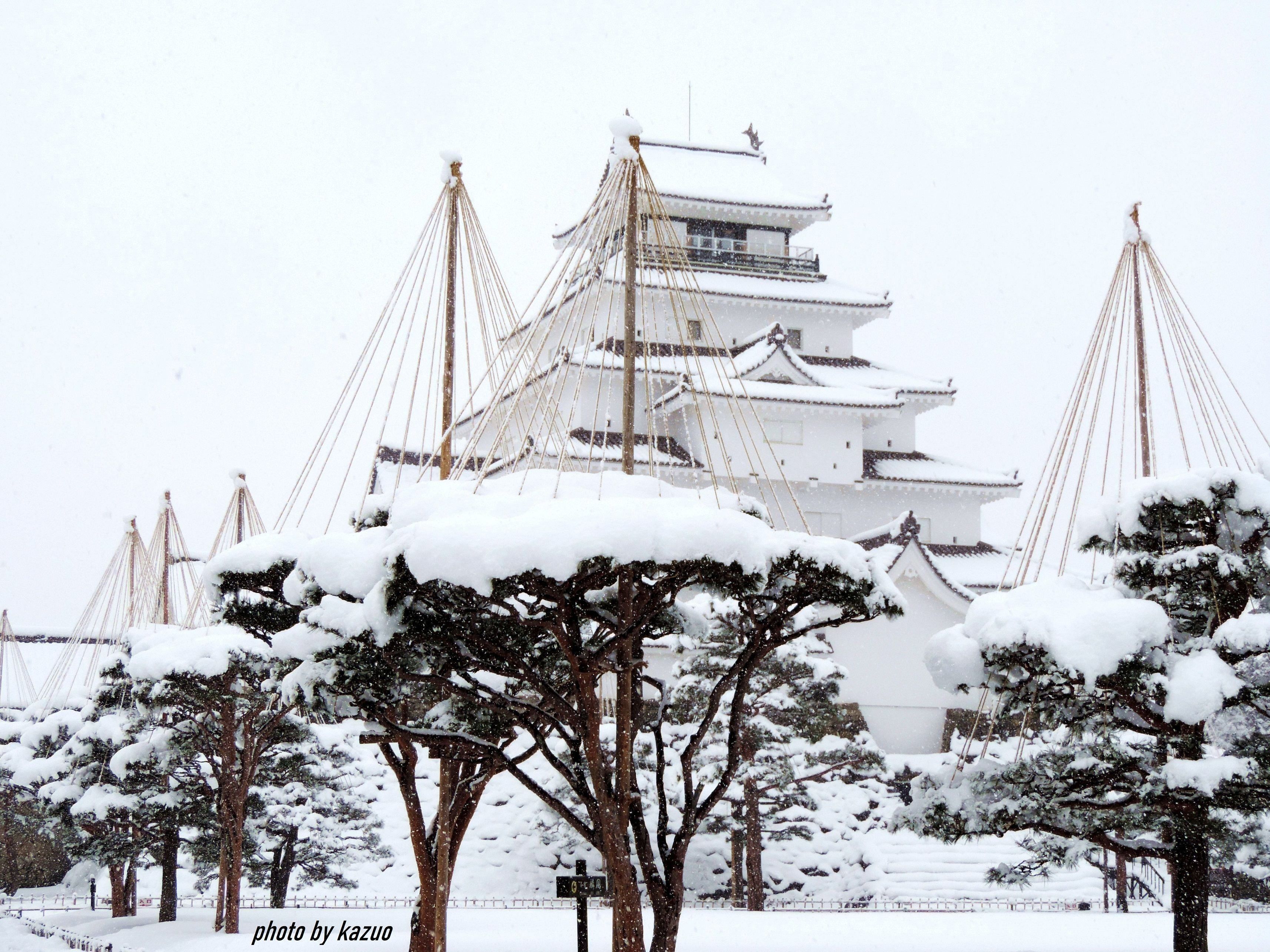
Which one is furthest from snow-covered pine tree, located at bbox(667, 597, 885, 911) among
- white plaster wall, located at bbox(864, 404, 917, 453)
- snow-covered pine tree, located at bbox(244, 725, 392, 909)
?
white plaster wall, located at bbox(864, 404, 917, 453)

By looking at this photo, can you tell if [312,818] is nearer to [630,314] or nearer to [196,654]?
[196,654]

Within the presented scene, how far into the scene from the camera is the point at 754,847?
21375 mm

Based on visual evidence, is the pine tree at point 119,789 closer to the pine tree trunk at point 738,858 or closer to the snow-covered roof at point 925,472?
the pine tree trunk at point 738,858

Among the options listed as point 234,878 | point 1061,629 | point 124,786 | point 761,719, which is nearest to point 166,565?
point 124,786

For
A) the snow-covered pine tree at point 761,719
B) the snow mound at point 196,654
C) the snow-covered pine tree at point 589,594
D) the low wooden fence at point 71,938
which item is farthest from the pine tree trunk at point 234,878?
the snow-covered pine tree at point 589,594

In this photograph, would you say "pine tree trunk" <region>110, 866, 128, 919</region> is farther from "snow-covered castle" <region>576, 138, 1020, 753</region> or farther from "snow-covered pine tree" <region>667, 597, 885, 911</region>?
"snow-covered castle" <region>576, 138, 1020, 753</region>

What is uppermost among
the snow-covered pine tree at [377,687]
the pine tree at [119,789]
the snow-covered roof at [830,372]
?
Result: the snow-covered roof at [830,372]

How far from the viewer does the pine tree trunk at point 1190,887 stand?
1112cm

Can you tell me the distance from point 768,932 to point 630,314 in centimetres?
1036

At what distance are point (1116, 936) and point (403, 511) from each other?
1215 centimetres

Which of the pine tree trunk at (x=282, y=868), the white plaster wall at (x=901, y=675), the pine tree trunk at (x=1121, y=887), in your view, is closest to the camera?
the pine tree trunk at (x=1121, y=887)

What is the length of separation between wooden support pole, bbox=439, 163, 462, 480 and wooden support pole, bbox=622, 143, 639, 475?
2976 mm

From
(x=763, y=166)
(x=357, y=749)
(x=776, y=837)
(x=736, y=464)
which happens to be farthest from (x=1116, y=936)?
(x=763, y=166)

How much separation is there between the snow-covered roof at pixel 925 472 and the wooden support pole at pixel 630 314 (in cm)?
2718
